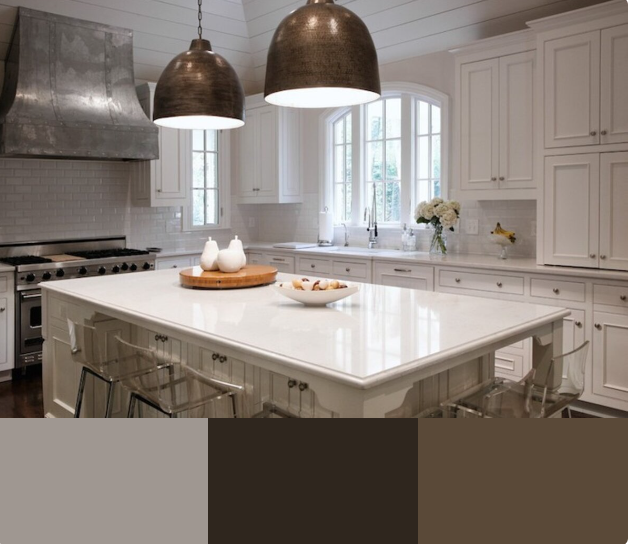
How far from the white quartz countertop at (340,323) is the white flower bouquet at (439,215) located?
1.96 meters

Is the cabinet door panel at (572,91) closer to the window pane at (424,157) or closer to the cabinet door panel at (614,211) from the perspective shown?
the cabinet door panel at (614,211)

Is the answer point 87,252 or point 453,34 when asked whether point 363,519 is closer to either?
point 453,34

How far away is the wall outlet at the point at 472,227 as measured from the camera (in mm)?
5395

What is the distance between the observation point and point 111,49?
18.6 ft

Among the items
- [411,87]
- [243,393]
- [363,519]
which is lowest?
[363,519]

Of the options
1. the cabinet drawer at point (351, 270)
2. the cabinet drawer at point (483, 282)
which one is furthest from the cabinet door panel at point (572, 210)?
the cabinet drawer at point (351, 270)

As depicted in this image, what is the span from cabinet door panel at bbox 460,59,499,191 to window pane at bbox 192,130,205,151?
9.99ft

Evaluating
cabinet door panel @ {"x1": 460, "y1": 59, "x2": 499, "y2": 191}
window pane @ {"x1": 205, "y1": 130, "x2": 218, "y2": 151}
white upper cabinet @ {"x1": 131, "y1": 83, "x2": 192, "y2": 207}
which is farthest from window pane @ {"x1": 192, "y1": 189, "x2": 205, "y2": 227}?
cabinet door panel @ {"x1": 460, "y1": 59, "x2": 499, "y2": 191}

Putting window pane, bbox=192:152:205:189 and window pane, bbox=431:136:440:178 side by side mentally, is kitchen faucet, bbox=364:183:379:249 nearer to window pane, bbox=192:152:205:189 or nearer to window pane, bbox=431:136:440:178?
window pane, bbox=431:136:440:178

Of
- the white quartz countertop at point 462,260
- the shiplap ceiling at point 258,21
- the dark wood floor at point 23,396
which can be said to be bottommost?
the dark wood floor at point 23,396

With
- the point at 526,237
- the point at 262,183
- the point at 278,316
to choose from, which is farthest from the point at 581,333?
the point at 262,183

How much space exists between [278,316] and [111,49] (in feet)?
13.7

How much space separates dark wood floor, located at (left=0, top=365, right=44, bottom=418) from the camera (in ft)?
14.1

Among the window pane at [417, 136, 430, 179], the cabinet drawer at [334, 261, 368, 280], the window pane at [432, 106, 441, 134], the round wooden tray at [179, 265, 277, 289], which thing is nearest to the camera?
the round wooden tray at [179, 265, 277, 289]
